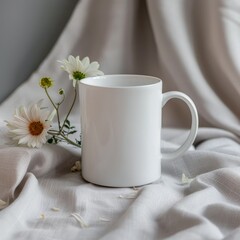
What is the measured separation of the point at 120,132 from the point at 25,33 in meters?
0.35

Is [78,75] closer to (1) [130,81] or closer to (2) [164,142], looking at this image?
(1) [130,81]

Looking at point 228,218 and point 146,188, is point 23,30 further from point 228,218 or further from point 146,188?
point 228,218

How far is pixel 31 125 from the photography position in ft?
2.39

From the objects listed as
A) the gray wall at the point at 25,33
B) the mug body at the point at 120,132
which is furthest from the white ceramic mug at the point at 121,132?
the gray wall at the point at 25,33

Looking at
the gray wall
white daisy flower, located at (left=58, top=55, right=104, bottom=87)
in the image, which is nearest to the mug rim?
white daisy flower, located at (left=58, top=55, right=104, bottom=87)

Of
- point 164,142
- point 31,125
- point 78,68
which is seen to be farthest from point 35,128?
point 164,142

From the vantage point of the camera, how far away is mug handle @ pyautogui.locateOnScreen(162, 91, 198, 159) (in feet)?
2.34

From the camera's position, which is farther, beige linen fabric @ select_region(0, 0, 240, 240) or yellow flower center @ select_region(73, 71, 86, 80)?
yellow flower center @ select_region(73, 71, 86, 80)

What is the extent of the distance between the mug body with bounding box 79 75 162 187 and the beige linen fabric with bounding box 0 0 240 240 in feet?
0.08

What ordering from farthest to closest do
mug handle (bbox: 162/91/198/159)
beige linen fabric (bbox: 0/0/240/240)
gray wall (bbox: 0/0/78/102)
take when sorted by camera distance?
gray wall (bbox: 0/0/78/102) < mug handle (bbox: 162/91/198/159) < beige linen fabric (bbox: 0/0/240/240)

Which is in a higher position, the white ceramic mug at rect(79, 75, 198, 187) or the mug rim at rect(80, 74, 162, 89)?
the mug rim at rect(80, 74, 162, 89)

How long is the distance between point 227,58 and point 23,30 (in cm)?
37

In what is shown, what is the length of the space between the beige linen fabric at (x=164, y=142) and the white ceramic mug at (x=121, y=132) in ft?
0.07

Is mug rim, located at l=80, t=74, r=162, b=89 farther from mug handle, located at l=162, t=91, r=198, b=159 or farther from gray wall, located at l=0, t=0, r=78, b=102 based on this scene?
gray wall, located at l=0, t=0, r=78, b=102
